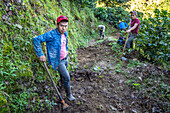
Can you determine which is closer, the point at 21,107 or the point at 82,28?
the point at 21,107

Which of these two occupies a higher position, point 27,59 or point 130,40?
point 27,59

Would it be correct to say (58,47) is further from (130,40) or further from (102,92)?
(130,40)

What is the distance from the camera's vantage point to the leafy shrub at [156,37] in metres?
5.38

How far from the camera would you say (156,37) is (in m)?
5.51

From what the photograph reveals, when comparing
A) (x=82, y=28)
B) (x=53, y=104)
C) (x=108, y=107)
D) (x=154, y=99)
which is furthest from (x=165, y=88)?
(x=82, y=28)

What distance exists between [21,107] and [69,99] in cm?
124

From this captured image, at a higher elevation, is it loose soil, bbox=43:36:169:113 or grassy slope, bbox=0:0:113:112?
grassy slope, bbox=0:0:113:112

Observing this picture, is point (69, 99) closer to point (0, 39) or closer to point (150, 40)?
point (0, 39)

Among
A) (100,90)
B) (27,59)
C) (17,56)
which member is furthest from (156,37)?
(17,56)

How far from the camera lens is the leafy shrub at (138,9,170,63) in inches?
212

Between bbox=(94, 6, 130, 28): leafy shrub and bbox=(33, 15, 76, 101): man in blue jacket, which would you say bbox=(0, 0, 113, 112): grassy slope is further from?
bbox=(94, 6, 130, 28): leafy shrub

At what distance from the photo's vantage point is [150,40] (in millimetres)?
5711

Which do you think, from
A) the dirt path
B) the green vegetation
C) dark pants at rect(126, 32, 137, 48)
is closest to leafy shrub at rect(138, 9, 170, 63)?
the green vegetation

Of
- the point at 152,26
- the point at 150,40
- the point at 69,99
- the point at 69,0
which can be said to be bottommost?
the point at 69,99
